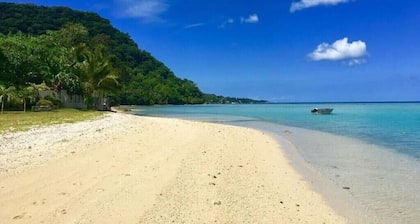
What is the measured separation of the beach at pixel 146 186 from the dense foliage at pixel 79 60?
2495cm

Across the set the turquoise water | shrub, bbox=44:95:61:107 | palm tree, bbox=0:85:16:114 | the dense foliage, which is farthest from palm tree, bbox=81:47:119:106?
palm tree, bbox=0:85:16:114

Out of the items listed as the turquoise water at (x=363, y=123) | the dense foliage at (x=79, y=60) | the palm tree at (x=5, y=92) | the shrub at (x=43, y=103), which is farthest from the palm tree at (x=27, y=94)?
the turquoise water at (x=363, y=123)

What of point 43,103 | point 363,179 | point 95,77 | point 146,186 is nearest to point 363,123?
point 363,179

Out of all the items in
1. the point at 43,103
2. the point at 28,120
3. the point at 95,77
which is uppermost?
the point at 95,77

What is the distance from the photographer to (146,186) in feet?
23.7

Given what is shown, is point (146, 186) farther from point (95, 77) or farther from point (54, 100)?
point (95, 77)

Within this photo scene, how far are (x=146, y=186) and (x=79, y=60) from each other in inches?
1575

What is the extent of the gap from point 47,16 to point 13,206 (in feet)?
339

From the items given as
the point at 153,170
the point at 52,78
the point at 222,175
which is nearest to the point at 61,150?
the point at 153,170

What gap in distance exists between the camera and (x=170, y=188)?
7176 mm

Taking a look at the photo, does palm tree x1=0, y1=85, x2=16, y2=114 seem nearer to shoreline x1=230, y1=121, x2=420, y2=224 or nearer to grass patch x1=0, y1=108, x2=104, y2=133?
grass patch x1=0, y1=108, x2=104, y2=133

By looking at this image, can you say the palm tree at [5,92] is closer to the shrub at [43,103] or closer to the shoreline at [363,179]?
the shrub at [43,103]

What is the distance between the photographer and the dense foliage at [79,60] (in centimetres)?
3891

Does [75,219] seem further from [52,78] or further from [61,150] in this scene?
[52,78]
